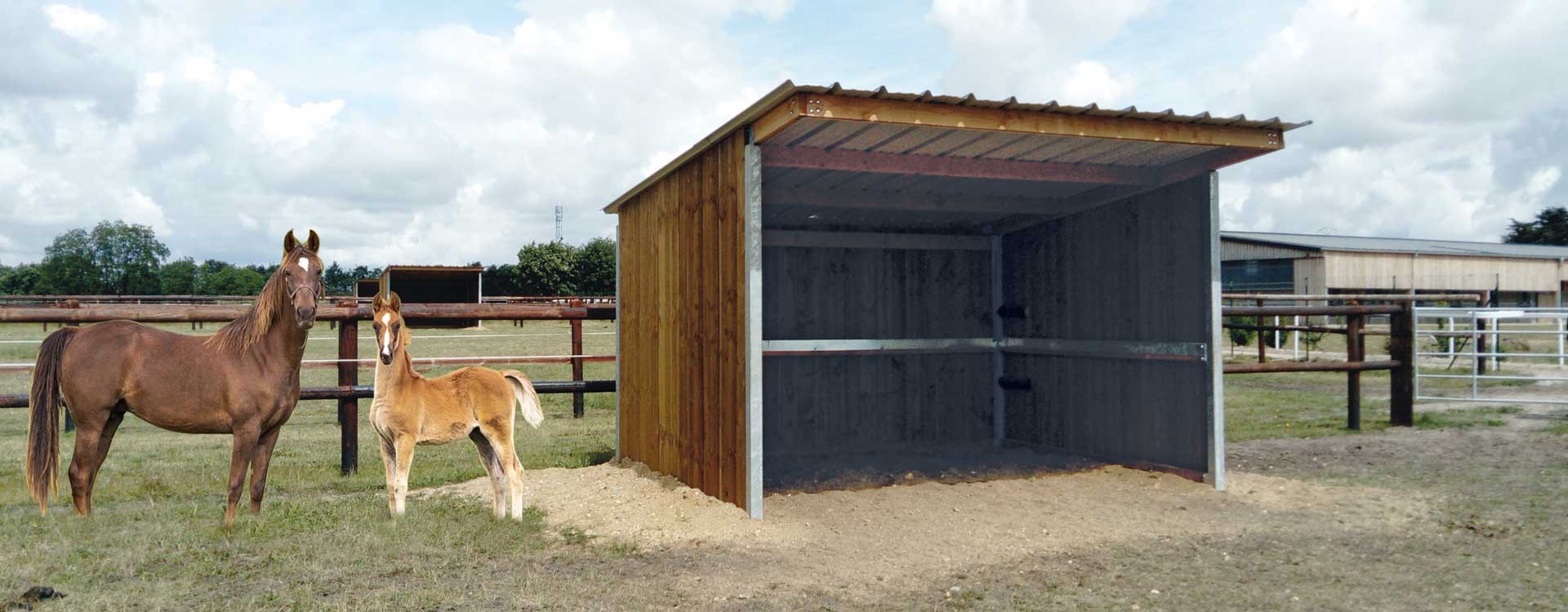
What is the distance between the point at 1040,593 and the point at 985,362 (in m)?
5.24

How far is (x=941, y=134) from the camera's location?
18.6 feet

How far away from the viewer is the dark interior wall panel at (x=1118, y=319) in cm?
675

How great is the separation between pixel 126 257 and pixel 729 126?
6607 cm

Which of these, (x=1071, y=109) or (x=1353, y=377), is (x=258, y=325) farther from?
(x=1353, y=377)

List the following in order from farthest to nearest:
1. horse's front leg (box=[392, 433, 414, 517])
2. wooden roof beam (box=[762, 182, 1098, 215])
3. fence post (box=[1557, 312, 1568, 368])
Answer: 1. fence post (box=[1557, 312, 1568, 368])
2. wooden roof beam (box=[762, 182, 1098, 215])
3. horse's front leg (box=[392, 433, 414, 517])

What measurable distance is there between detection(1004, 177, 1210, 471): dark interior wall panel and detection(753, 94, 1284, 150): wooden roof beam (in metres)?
0.69

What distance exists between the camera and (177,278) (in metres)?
55.9

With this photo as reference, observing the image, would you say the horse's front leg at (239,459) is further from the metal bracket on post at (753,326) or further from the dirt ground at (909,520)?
the metal bracket on post at (753,326)

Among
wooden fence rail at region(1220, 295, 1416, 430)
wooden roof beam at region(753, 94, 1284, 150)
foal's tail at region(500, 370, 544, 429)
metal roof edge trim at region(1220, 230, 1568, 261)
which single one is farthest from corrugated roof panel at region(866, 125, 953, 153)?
metal roof edge trim at region(1220, 230, 1568, 261)

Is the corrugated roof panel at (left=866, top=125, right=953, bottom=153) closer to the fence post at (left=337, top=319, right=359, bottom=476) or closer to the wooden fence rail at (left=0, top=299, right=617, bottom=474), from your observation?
the wooden fence rail at (left=0, top=299, right=617, bottom=474)

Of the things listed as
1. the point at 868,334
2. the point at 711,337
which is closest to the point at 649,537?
the point at 711,337

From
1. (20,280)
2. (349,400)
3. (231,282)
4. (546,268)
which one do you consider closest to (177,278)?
(231,282)

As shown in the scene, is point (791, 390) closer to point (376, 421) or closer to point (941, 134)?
point (941, 134)

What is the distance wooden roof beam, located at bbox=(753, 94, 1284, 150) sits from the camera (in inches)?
194
